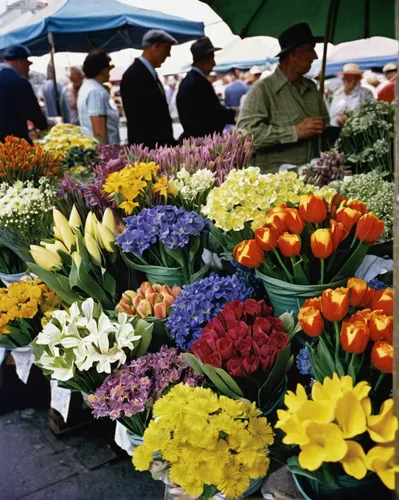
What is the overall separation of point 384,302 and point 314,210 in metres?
0.29

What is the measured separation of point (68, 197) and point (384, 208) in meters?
1.30

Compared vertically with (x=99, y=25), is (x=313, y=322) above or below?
below

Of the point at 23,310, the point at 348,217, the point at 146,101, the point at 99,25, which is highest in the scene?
the point at 99,25

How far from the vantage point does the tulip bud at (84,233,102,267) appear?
1.89 meters

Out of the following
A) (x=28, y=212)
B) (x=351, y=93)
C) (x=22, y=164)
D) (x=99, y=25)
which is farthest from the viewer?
(x=351, y=93)

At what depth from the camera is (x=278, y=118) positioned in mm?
3596

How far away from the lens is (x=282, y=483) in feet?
4.55

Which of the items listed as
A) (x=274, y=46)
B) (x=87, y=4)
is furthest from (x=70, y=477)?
(x=274, y=46)

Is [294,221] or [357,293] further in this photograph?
[294,221]

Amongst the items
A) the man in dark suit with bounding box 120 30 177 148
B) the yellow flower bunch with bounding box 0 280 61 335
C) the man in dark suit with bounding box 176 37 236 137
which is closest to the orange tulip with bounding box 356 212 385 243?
the yellow flower bunch with bounding box 0 280 61 335

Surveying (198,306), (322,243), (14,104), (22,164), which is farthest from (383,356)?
(14,104)

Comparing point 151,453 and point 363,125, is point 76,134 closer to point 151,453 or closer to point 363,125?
point 363,125

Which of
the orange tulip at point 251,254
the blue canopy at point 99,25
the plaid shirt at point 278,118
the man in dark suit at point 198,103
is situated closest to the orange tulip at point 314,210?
the orange tulip at point 251,254

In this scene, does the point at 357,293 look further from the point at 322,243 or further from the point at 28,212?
the point at 28,212
